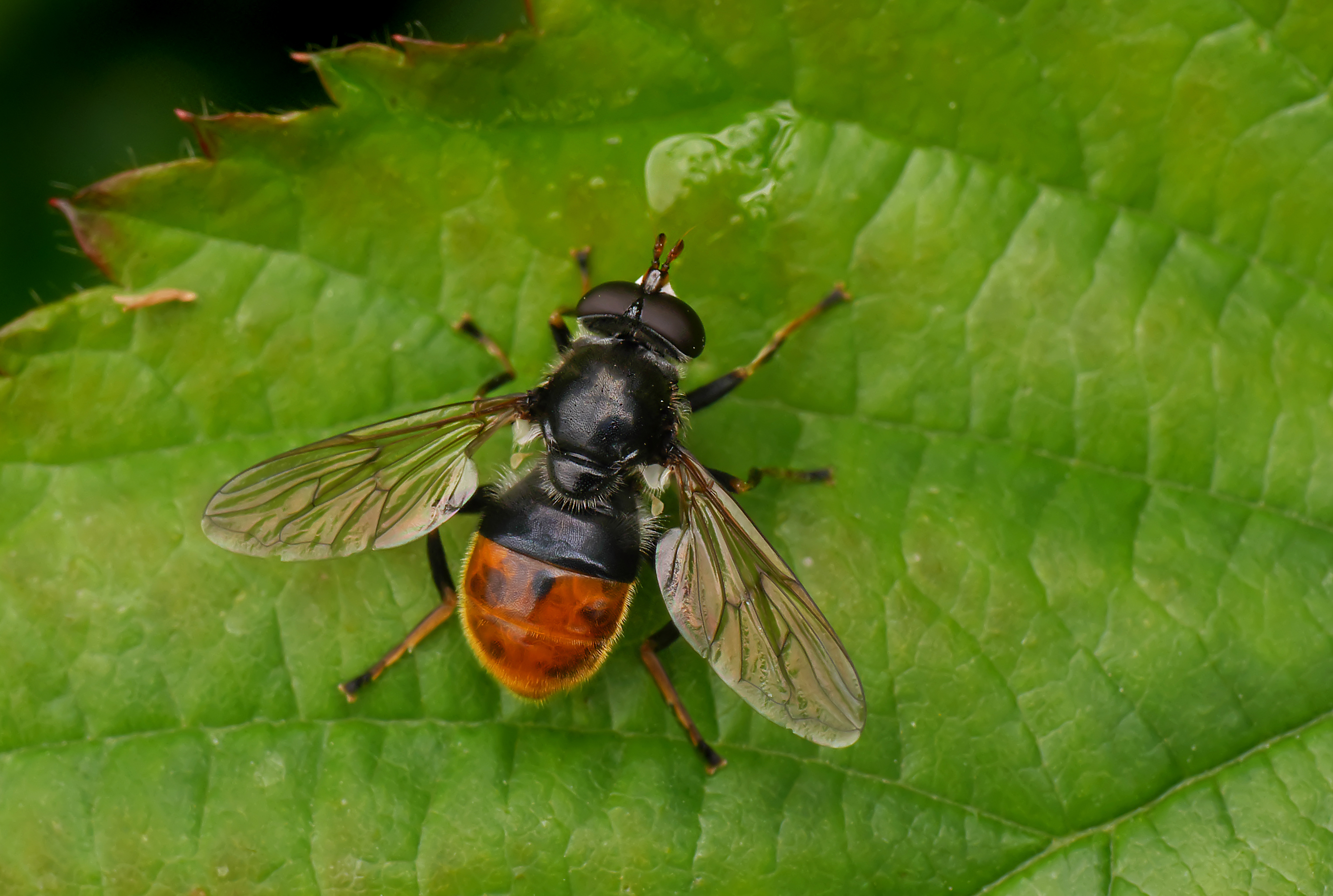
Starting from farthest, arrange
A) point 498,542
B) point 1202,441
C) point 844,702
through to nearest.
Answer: point 1202,441 → point 498,542 → point 844,702

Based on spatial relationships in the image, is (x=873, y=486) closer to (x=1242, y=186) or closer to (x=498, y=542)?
(x=498, y=542)

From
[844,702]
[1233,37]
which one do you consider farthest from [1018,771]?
[1233,37]

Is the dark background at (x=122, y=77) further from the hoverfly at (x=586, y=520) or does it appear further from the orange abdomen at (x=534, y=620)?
the orange abdomen at (x=534, y=620)

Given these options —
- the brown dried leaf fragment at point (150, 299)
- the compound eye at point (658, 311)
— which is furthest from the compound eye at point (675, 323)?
the brown dried leaf fragment at point (150, 299)

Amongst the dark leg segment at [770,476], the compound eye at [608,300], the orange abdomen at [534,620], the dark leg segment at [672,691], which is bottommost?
the dark leg segment at [672,691]

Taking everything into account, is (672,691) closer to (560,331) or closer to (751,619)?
(751,619)

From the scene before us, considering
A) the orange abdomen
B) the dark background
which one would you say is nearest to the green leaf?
the orange abdomen

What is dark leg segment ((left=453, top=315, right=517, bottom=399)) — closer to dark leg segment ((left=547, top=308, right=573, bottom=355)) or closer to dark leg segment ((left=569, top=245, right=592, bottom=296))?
dark leg segment ((left=547, top=308, right=573, bottom=355))
